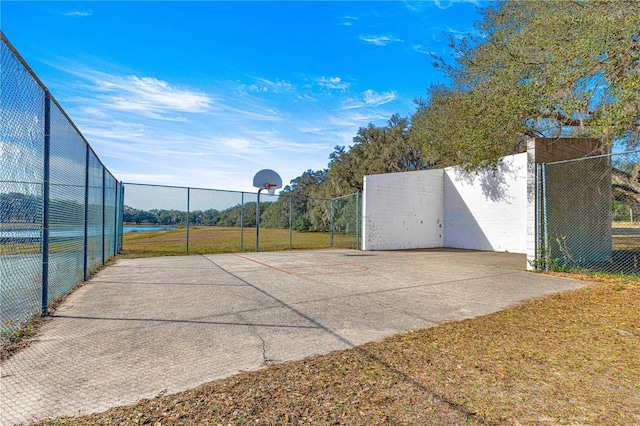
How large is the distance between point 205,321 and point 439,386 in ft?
8.92

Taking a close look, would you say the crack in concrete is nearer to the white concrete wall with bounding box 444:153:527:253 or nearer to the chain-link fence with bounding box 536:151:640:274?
the chain-link fence with bounding box 536:151:640:274

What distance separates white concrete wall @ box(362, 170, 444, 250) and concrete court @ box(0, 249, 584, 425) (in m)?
6.32

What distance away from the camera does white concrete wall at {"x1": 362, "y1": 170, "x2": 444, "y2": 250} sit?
14.0 meters

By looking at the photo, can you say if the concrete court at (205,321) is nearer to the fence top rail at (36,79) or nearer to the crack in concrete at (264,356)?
the crack in concrete at (264,356)

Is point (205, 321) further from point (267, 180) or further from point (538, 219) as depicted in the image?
point (267, 180)

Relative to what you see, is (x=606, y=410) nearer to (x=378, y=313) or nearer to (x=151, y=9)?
(x=378, y=313)

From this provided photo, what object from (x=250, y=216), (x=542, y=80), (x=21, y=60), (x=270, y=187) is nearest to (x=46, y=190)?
(x=21, y=60)

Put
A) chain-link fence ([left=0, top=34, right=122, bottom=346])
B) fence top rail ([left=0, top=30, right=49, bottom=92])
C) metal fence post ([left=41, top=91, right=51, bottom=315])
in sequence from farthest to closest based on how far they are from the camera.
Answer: metal fence post ([left=41, top=91, right=51, bottom=315])
chain-link fence ([left=0, top=34, right=122, bottom=346])
fence top rail ([left=0, top=30, right=49, bottom=92])

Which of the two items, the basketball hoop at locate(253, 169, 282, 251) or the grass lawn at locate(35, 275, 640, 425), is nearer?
the grass lawn at locate(35, 275, 640, 425)

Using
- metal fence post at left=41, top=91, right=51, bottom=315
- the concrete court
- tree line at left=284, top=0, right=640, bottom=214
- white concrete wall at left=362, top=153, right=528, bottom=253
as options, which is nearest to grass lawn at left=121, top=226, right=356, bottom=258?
white concrete wall at left=362, top=153, right=528, bottom=253

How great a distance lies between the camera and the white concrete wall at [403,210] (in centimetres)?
1404

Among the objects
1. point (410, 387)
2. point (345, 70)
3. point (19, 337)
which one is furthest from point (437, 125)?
point (19, 337)

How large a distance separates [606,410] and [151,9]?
371 inches

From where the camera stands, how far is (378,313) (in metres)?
4.34
